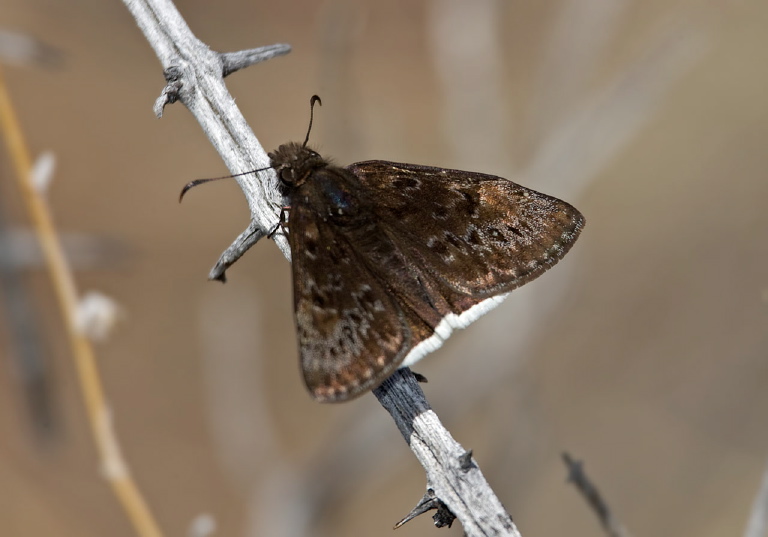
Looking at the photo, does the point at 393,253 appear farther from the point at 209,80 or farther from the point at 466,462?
the point at 466,462

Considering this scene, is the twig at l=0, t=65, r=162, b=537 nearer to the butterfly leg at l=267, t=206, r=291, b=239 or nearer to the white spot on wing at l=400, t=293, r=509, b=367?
the butterfly leg at l=267, t=206, r=291, b=239

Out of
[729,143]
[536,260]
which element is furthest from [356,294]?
[729,143]

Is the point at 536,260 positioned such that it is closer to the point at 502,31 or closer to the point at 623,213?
the point at 623,213

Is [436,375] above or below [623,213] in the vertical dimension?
→ below

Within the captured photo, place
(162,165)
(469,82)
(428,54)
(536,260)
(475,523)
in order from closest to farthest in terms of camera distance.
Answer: (475,523) → (536,260) → (469,82) → (162,165) → (428,54)

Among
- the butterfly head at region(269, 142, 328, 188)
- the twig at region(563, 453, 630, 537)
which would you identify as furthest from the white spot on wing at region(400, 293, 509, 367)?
the butterfly head at region(269, 142, 328, 188)

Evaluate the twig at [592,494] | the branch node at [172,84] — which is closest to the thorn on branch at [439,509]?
the twig at [592,494]
